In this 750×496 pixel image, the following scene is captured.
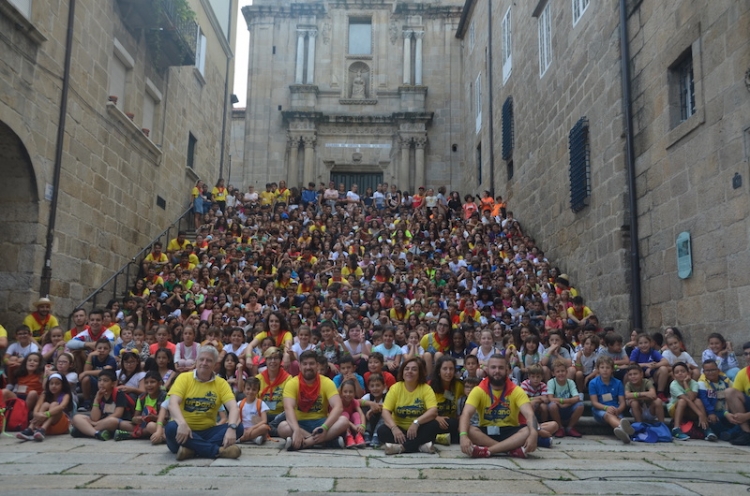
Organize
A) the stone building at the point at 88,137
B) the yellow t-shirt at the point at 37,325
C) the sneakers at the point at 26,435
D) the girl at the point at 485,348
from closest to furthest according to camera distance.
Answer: the sneakers at the point at 26,435 → the girl at the point at 485,348 → the yellow t-shirt at the point at 37,325 → the stone building at the point at 88,137

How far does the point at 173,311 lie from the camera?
42.8 ft

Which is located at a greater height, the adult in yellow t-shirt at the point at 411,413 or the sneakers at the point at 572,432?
the adult in yellow t-shirt at the point at 411,413

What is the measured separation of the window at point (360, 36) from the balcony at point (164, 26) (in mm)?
10302

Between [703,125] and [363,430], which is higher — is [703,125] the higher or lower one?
the higher one

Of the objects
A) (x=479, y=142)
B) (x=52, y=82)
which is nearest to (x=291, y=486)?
(x=52, y=82)

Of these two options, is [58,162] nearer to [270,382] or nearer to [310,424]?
[270,382]

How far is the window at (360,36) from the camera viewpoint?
91.1 ft

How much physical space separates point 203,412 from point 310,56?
2248 cm

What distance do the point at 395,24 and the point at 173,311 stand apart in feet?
61.0

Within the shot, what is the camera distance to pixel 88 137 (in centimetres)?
1371

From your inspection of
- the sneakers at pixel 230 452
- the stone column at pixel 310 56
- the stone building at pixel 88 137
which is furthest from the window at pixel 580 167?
the stone column at pixel 310 56

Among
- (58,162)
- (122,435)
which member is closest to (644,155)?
(122,435)

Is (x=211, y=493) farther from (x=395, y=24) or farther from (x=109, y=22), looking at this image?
(x=395, y=24)

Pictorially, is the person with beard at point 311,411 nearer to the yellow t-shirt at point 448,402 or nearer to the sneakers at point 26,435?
the yellow t-shirt at point 448,402
